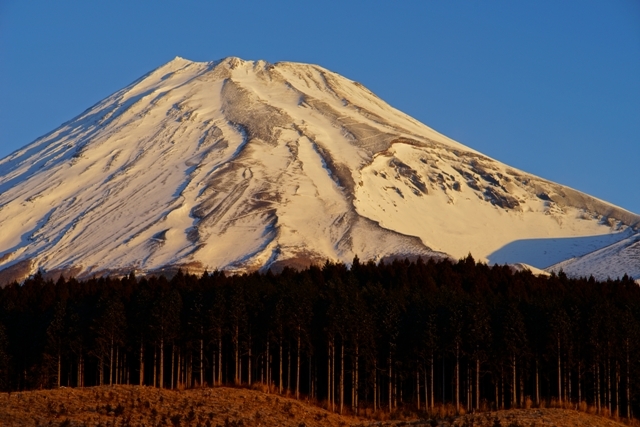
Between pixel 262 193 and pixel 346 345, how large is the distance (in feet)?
262

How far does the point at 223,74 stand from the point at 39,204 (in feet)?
194

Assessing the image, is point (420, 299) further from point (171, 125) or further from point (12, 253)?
point (171, 125)

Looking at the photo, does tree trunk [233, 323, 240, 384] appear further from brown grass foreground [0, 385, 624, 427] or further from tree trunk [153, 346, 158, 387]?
brown grass foreground [0, 385, 624, 427]

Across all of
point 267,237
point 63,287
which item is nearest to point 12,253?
point 267,237

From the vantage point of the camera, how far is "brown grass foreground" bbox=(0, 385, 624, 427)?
33219 millimetres

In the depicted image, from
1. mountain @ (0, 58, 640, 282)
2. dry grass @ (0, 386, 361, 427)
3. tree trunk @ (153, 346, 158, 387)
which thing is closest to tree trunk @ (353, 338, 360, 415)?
dry grass @ (0, 386, 361, 427)

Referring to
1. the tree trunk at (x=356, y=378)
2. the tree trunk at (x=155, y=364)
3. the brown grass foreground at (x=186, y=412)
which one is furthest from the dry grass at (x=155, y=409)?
the tree trunk at (x=155, y=364)

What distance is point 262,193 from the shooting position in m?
134

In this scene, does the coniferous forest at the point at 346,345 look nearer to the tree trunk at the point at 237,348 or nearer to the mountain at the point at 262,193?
the tree trunk at the point at 237,348

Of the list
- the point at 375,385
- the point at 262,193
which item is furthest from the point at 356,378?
the point at 262,193

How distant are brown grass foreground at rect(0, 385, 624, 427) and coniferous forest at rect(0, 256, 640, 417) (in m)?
11.6

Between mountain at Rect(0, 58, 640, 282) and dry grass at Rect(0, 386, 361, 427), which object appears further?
mountain at Rect(0, 58, 640, 282)

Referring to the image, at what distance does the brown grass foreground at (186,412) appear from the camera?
33219mm

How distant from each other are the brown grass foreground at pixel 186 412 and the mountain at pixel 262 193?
69356 millimetres
